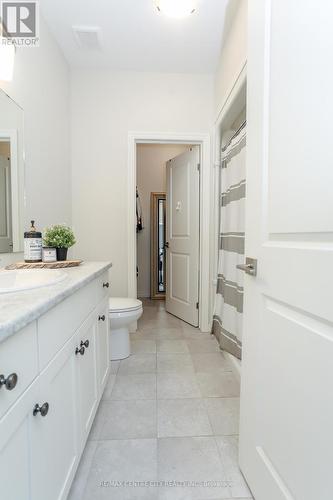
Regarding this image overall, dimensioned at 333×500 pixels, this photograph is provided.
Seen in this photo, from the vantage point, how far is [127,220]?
2.67 meters

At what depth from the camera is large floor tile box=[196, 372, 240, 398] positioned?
1.68m

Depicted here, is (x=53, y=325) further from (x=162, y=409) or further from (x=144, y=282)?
(x=144, y=282)

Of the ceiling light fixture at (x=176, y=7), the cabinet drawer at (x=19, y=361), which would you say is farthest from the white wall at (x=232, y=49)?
the cabinet drawer at (x=19, y=361)

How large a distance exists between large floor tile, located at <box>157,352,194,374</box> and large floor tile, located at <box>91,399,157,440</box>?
398 millimetres

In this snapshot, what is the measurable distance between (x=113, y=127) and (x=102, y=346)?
2.10m

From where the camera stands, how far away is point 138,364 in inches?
81.1

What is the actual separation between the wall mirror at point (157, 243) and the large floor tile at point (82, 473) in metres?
→ 2.96

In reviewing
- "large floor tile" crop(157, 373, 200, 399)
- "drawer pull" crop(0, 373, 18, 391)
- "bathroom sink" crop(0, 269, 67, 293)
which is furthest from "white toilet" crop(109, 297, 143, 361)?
"drawer pull" crop(0, 373, 18, 391)

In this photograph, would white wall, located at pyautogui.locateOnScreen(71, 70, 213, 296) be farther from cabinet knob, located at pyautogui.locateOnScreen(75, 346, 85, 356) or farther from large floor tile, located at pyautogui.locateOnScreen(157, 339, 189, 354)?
cabinet knob, located at pyautogui.locateOnScreen(75, 346, 85, 356)

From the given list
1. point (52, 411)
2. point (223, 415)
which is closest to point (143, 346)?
point (223, 415)

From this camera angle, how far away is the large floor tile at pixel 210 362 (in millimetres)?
1988

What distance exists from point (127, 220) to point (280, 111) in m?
2.00

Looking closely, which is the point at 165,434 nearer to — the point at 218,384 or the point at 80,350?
the point at 218,384

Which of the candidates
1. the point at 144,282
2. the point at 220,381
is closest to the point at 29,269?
the point at 220,381
